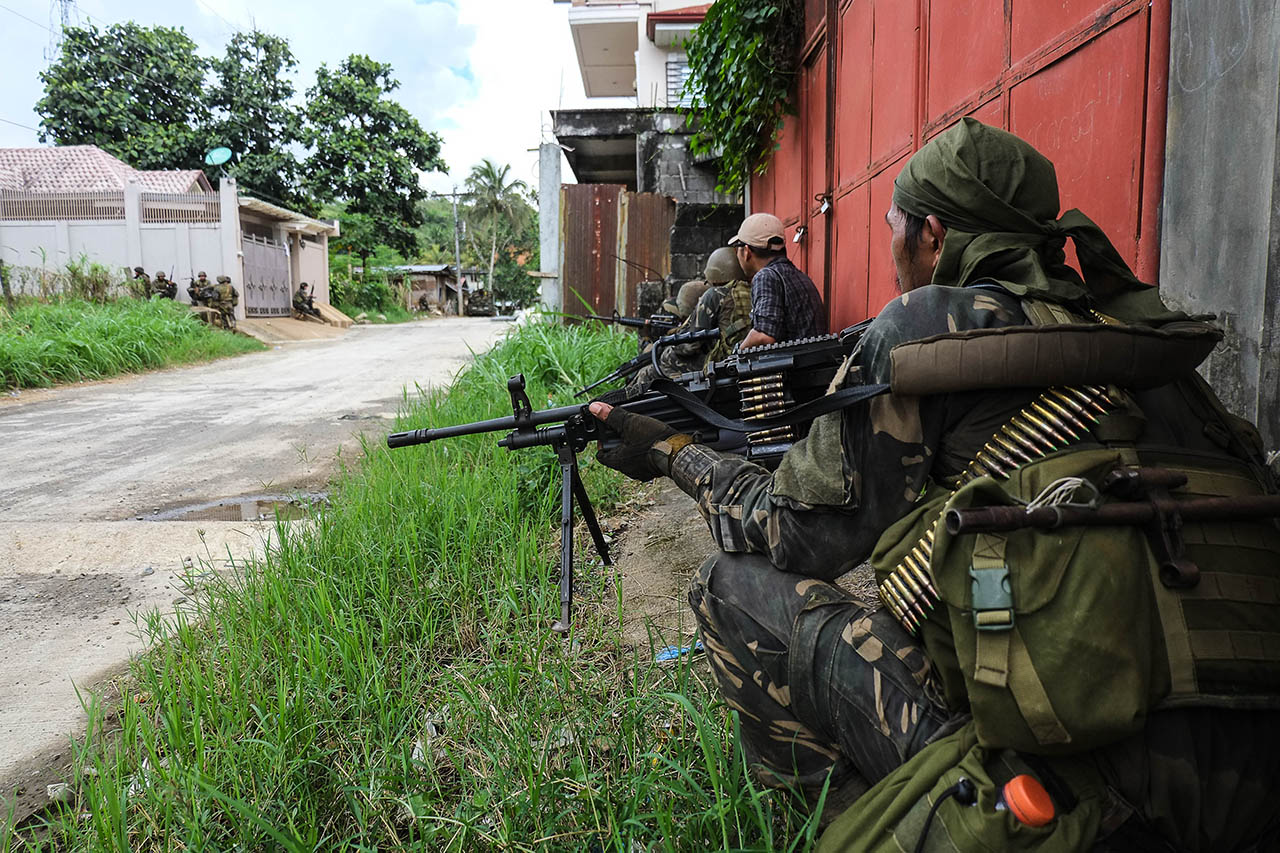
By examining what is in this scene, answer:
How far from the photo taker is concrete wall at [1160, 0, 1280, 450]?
1.54 m

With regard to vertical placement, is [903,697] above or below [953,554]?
below

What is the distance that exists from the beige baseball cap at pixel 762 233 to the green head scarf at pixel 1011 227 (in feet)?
11.5

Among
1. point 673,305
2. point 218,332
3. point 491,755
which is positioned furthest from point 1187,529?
point 218,332

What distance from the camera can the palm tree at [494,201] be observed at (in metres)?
48.3

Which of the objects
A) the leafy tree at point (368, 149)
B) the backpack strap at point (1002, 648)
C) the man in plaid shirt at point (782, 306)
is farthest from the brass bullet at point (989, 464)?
the leafy tree at point (368, 149)

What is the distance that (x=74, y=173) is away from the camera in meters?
20.7

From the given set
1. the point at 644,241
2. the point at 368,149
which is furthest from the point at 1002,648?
the point at 368,149

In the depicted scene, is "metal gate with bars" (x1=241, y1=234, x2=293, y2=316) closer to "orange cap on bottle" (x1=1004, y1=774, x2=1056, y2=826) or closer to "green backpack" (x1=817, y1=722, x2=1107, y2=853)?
"green backpack" (x1=817, y1=722, x2=1107, y2=853)

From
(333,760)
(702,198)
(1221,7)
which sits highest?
(702,198)

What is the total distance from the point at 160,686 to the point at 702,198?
7957 mm

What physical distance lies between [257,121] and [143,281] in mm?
11413

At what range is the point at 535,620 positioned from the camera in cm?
253

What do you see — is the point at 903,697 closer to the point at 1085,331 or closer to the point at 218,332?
the point at 1085,331

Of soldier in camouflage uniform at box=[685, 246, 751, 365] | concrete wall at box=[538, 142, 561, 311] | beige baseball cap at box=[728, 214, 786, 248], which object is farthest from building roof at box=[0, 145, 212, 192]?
beige baseball cap at box=[728, 214, 786, 248]
